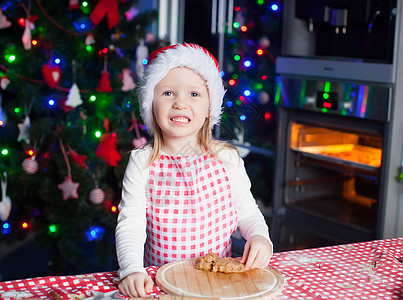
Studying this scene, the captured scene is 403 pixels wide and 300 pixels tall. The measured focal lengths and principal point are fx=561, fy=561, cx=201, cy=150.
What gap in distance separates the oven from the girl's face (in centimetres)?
145

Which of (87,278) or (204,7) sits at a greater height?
(204,7)

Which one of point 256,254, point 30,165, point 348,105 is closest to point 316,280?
point 256,254

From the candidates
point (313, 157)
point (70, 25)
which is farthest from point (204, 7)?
point (313, 157)

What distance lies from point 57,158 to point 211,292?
6.28 feet

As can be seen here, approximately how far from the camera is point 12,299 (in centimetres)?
105

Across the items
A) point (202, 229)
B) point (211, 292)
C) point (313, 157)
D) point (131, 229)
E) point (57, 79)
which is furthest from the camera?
point (313, 157)

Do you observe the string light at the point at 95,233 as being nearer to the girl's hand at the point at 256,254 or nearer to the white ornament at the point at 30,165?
the white ornament at the point at 30,165

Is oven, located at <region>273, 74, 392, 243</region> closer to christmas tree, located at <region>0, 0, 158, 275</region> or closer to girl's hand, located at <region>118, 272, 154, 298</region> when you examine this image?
christmas tree, located at <region>0, 0, 158, 275</region>

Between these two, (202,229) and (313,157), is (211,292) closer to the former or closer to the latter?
(202,229)

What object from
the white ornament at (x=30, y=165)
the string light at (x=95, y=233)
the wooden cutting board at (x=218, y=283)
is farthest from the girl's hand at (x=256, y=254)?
the string light at (x=95, y=233)

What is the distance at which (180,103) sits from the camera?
1268 millimetres

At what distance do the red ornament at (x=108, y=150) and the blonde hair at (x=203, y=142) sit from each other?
1.35m

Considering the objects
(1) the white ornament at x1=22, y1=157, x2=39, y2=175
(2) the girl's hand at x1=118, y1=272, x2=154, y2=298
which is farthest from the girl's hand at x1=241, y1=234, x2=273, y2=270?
(1) the white ornament at x1=22, y1=157, x2=39, y2=175

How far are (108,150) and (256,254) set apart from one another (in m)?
1.70
